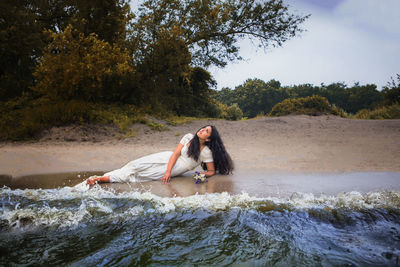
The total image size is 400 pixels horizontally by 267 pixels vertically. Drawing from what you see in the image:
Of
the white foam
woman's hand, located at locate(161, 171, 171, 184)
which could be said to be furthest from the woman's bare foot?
woman's hand, located at locate(161, 171, 171, 184)

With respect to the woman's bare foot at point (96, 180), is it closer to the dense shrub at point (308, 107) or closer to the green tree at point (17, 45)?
the green tree at point (17, 45)

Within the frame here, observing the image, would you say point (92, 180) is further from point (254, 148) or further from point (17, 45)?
point (17, 45)

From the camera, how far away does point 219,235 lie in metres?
2.80

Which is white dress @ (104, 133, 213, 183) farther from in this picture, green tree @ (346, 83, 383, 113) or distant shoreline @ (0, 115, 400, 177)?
green tree @ (346, 83, 383, 113)

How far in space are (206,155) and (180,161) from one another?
0.47 meters

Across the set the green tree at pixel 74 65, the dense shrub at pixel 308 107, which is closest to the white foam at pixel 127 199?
the green tree at pixel 74 65

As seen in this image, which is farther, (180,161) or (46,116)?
(46,116)

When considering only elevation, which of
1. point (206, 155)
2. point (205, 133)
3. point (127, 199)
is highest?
point (205, 133)

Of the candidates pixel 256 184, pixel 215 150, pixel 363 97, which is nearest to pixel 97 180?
pixel 215 150

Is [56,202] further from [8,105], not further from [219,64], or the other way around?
[219,64]

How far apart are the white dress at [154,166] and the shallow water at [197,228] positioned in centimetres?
64

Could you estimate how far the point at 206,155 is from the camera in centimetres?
487

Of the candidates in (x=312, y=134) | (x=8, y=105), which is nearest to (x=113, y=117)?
(x=8, y=105)

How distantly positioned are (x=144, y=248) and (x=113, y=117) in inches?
324
